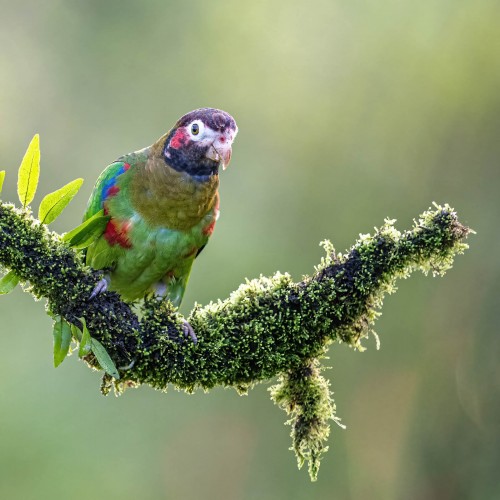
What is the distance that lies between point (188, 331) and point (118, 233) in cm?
119

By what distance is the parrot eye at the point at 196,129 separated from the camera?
448cm

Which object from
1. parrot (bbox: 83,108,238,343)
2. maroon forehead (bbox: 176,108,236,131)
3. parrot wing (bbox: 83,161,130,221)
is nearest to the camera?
maroon forehead (bbox: 176,108,236,131)

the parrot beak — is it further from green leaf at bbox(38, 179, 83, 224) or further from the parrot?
green leaf at bbox(38, 179, 83, 224)

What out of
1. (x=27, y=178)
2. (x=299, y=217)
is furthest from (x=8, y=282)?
(x=299, y=217)

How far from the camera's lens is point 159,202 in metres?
4.63

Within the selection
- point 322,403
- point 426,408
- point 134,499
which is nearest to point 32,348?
point 134,499

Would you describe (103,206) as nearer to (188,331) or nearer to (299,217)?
(188,331)

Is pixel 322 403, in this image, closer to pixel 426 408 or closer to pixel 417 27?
pixel 426 408

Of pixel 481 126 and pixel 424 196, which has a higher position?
pixel 481 126

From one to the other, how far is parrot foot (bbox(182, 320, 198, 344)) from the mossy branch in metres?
0.03

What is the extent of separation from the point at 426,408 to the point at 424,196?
9.21 ft

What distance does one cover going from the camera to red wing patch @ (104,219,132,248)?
457 cm

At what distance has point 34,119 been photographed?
12.9 metres

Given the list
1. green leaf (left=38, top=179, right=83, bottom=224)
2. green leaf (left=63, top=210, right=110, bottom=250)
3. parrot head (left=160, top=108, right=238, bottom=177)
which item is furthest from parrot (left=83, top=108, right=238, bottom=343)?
green leaf (left=38, top=179, right=83, bottom=224)
